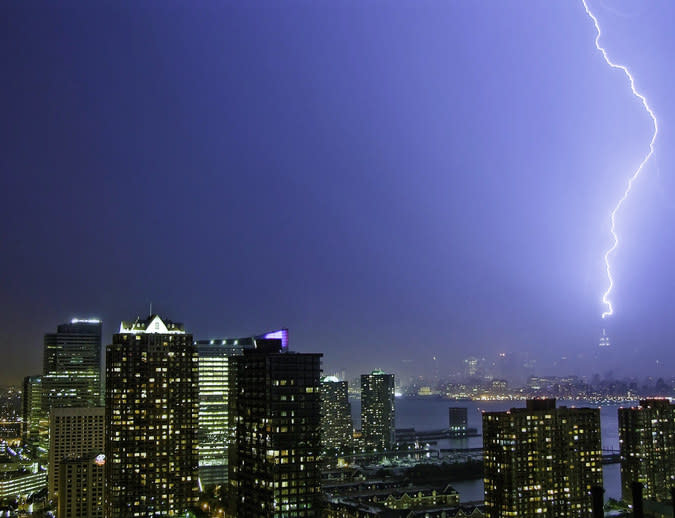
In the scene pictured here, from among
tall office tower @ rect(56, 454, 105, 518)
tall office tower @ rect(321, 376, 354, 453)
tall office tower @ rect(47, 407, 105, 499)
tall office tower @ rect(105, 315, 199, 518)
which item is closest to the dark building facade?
tall office tower @ rect(47, 407, 105, 499)

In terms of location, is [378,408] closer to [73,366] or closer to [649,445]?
[73,366]

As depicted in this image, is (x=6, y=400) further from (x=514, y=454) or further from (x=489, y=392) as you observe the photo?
(x=514, y=454)

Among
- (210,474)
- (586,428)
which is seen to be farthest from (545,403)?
(210,474)

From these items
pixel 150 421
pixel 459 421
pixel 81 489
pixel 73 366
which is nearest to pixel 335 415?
pixel 459 421

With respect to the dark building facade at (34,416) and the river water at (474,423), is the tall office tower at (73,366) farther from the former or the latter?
the river water at (474,423)

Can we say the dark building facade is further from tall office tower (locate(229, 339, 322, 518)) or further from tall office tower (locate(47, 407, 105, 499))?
tall office tower (locate(229, 339, 322, 518))

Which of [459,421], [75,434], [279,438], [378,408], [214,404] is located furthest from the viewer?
[459,421]
